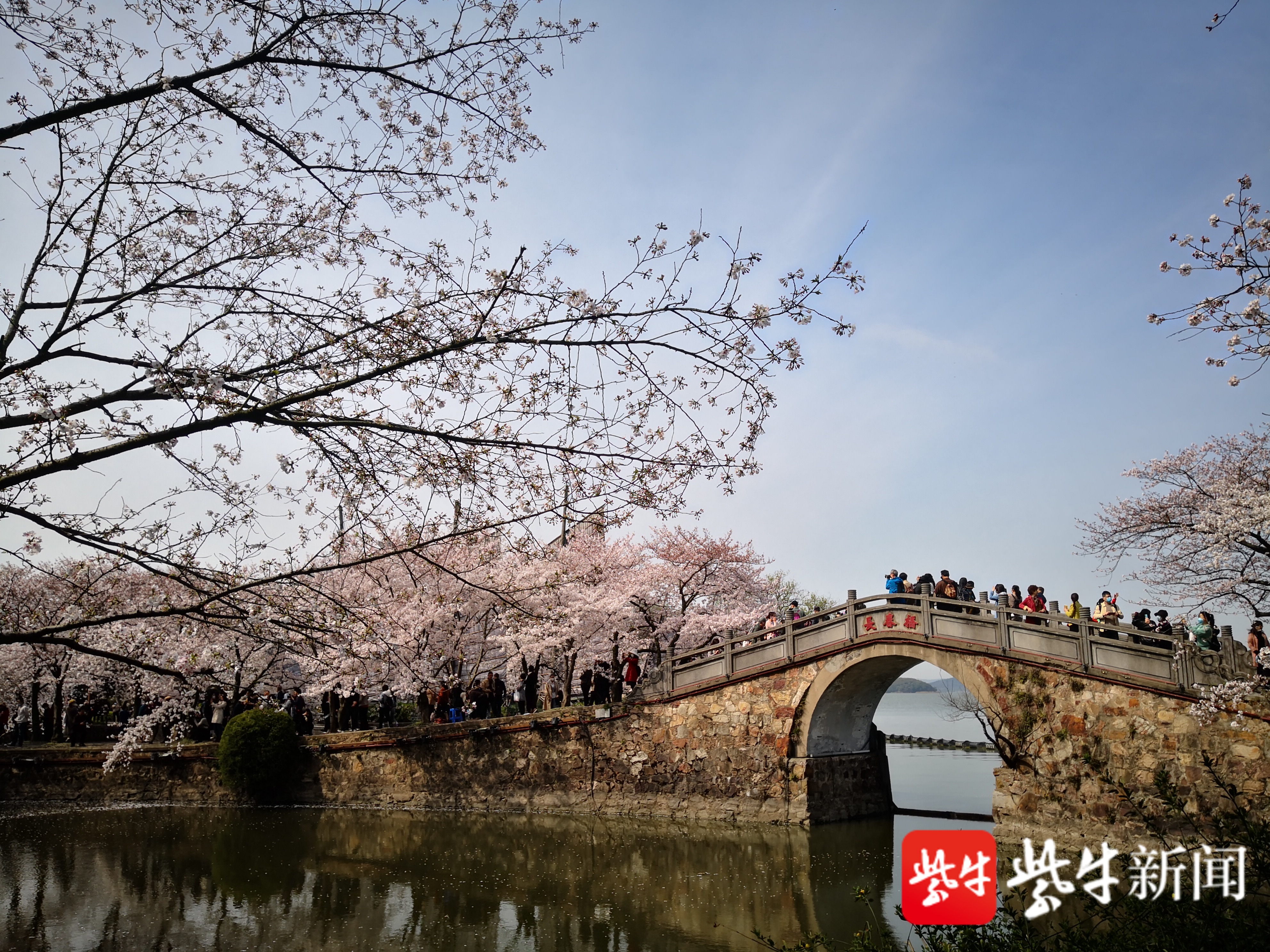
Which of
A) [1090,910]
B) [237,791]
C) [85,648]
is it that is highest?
[85,648]

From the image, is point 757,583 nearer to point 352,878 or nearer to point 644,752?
point 644,752

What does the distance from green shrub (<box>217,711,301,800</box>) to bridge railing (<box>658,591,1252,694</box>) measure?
10.4 meters

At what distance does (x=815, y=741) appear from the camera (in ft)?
56.1

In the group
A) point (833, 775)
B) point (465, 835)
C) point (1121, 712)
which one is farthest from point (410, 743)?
point (1121, 712)

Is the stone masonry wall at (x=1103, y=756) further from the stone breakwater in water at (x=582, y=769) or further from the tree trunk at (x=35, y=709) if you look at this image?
the tree trunk at (x=35, y=709)

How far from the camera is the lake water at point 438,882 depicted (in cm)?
1038

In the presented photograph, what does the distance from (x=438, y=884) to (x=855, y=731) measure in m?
9.21

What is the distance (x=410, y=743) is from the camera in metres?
21.3

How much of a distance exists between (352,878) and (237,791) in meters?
10.5

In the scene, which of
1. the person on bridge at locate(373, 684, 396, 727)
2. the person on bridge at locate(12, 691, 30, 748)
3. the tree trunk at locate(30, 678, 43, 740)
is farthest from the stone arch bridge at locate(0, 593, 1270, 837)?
the tree trunk at locate(30, 678, 43, 740)

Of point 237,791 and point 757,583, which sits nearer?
point 237,791

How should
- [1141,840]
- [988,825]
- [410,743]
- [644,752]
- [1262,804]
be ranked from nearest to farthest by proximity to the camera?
[1262,804]
[1141,840]
[988,825]
[644,752]
[410,743]

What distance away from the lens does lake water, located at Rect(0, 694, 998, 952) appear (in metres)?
10.4

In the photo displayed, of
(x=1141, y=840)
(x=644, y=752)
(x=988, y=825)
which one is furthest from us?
(x=644, y=752)
